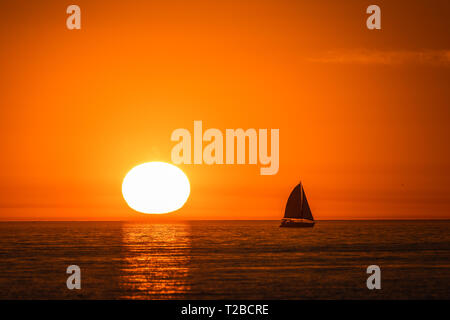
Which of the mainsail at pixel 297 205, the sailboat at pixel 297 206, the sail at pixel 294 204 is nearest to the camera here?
the sail at pixel 294 204

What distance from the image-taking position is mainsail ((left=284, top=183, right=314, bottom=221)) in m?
140

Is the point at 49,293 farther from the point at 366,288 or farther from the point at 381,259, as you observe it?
the point at 381,259

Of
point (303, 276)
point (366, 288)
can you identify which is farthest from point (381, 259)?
point (366, 288)

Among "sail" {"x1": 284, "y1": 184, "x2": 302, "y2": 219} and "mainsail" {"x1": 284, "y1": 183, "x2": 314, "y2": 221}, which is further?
"mainsail" {"x1": 284, "y1": 183, "x2": 314, "y2": 221}

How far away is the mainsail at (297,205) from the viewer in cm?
13988

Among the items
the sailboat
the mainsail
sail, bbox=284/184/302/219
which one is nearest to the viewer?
sail, bbox=284/184/302/219

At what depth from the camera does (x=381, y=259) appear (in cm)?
7594

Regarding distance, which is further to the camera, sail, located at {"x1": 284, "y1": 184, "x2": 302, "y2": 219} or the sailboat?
the sailboat

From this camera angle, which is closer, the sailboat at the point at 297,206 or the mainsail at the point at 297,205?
the mainsail at the point at 297,205

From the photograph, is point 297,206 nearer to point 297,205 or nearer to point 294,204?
point 297,205

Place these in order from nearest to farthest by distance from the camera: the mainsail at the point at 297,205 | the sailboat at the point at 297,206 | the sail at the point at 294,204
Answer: the sail at the point at 294,204
the mainsail at the point at 297,205
the sailboat at the point at 297,206

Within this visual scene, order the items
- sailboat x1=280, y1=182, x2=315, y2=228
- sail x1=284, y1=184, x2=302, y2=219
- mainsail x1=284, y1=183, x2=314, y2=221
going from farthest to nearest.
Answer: sailboat x1=280, y1=182, x2=315, y2=228 < mainsail x1=284, y1=183, x2=314, y2=221 < sail x1=284, y1=184, x2=302, y2=219

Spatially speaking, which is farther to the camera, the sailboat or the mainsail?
the sailboat
